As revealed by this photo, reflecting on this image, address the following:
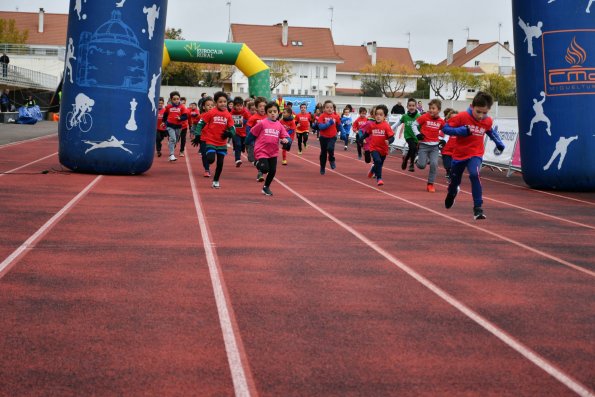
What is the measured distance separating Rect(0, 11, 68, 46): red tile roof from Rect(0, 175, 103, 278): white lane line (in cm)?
9393

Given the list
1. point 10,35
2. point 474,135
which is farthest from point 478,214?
point 10,35

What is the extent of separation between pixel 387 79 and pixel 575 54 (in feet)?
291

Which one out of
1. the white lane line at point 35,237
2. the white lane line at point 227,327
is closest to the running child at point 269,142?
the white lane line at point 35,237

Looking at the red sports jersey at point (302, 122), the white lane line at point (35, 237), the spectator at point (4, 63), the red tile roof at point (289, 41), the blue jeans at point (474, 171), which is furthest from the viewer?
the red tile roof at point (289, 41)

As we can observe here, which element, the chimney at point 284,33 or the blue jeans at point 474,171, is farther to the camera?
the chimney at point 284,33

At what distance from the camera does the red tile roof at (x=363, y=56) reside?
116438 millimetres

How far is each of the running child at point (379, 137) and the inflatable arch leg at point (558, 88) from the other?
2.77 meters

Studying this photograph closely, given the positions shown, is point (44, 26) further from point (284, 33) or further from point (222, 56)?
point (222, 56)

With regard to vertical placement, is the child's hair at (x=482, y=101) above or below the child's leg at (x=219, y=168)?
above

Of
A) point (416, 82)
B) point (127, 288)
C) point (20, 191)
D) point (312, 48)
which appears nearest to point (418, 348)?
point (127, 288)

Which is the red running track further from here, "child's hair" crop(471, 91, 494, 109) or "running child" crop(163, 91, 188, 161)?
"running child" crop(163, 91, 188, 161)

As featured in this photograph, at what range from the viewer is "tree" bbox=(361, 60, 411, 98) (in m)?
104

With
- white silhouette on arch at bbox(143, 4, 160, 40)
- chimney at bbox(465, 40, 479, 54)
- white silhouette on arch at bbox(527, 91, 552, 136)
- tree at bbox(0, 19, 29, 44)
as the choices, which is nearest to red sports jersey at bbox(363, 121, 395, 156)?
white silhouette on arch at bbox(527, 91, 552, 136)

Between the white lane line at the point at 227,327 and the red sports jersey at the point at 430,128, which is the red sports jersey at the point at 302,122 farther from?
the white lane line at the point at 227,327
